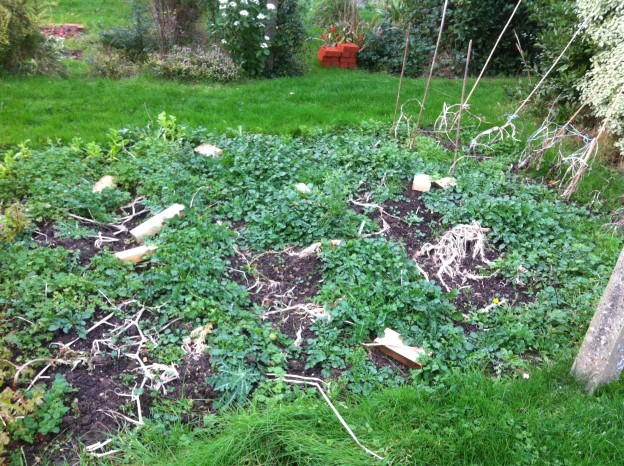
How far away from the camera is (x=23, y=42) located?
8086mm

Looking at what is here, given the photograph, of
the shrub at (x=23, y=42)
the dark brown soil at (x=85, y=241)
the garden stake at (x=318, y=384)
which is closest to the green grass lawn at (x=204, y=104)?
the shrub at (x=23, y=42)

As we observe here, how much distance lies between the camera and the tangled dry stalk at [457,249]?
4.24 meters

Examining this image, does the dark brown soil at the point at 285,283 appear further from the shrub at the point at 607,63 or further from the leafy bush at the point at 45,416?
the shrub at the point at 607,63

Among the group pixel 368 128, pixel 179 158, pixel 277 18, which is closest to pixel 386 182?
pixel 368 128

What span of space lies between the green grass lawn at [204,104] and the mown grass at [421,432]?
4278 mm

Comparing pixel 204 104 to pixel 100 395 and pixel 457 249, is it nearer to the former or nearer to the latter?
pixel 457 249

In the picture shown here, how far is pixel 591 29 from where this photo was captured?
245 inches

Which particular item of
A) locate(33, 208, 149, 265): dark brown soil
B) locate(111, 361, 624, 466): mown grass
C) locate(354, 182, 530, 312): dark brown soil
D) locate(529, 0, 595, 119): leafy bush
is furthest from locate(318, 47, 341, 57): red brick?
locate(111, 361, 624, 466): mown grass

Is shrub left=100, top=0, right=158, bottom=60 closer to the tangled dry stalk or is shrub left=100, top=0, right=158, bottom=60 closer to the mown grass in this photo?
the tangled dry stalk

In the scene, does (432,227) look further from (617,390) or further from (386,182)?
(617,390)

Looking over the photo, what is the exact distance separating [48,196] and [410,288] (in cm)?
326

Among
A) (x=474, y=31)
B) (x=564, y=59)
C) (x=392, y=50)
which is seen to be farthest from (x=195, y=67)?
(x=564, y=59)

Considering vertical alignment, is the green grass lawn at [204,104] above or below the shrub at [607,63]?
below

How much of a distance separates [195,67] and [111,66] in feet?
4.48
